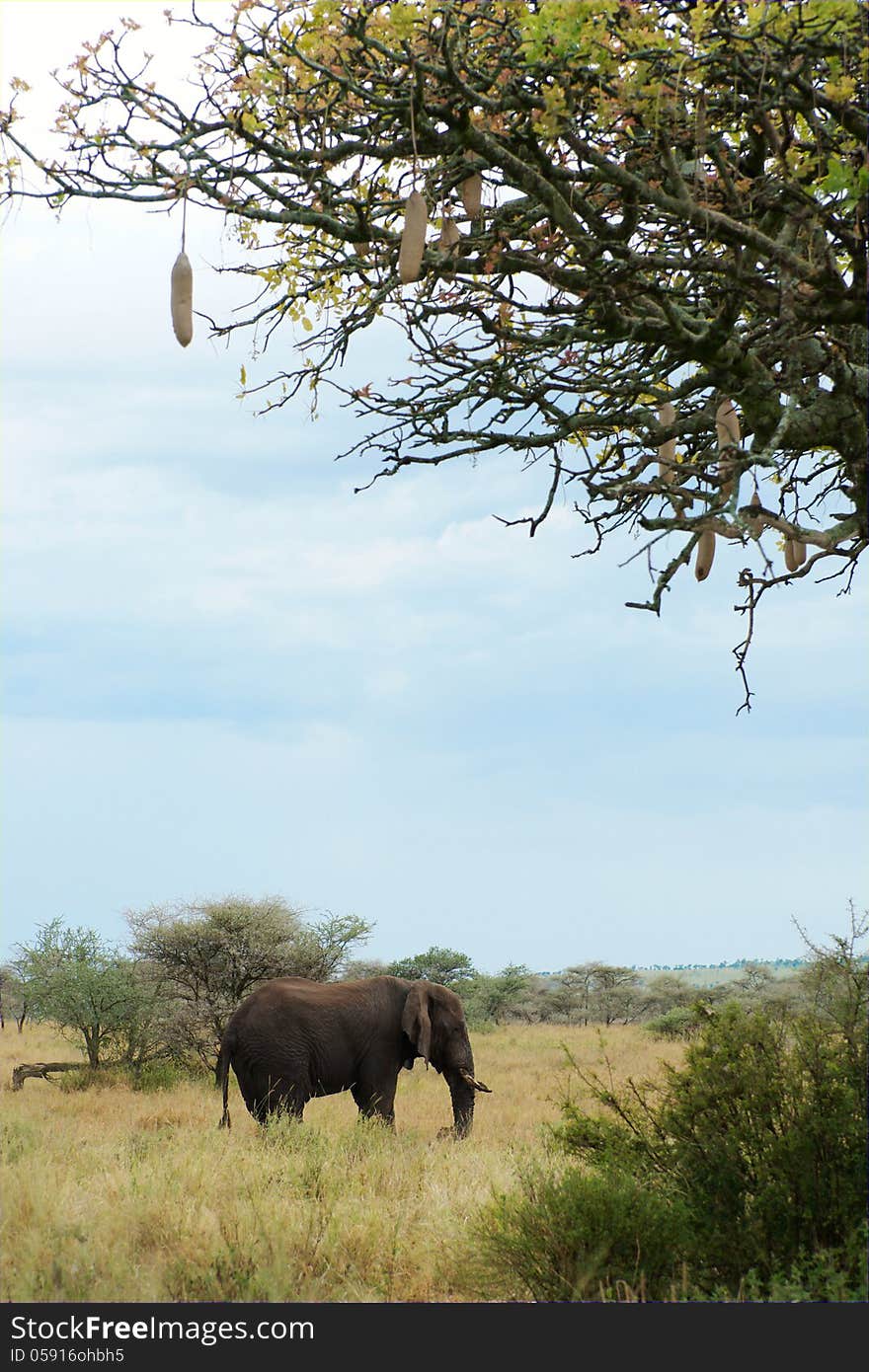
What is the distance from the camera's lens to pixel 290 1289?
694cm

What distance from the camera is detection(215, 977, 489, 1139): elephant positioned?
1385 centimetres

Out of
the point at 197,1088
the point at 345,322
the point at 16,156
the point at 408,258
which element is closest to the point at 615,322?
the point at 408,258

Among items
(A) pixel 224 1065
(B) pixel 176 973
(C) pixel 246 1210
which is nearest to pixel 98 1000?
(B) pixel 176 973

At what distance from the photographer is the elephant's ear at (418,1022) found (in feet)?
47.2

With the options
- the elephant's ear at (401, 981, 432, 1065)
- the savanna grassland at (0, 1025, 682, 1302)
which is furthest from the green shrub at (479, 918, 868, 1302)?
the elephant's ear at (401, 981, 432, 1065)

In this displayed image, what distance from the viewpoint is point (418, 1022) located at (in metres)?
14.6

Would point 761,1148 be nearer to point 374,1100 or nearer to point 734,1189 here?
point 734,1189

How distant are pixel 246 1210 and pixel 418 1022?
22.0 ft

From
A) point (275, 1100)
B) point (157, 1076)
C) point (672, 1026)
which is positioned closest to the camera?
point (275, 1100)

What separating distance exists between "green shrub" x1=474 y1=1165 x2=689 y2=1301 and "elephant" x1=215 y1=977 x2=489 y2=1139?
6990 mm

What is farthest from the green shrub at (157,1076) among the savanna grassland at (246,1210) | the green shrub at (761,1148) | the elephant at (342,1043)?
the green shrub at (761,1148)

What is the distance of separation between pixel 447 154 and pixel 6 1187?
8.03 m

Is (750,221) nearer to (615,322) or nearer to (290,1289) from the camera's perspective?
(615,322)

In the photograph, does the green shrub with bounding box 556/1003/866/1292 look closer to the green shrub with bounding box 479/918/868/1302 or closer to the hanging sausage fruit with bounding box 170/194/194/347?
the green shrub with bounding box 479/918/868/1302
